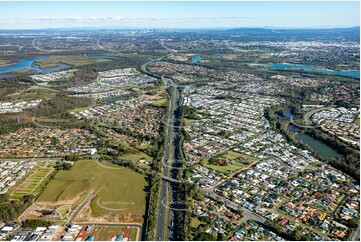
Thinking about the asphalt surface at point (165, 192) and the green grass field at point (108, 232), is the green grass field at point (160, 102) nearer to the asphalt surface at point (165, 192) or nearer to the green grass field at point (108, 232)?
the asphalt surface at point (165, 192)

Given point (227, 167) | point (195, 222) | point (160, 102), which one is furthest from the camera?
point (160, 102)

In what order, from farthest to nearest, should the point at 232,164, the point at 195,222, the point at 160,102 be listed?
the point at 160,102 < the point at 232,164 < the point at 195,222

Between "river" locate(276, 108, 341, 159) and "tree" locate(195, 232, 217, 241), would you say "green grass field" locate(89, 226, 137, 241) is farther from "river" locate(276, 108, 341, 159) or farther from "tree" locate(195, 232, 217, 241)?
"river" locate(276, 108, 341, 159)

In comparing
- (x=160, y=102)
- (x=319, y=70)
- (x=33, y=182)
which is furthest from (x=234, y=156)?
(x=319, y=70)

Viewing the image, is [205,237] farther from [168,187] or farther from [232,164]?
[232,164]

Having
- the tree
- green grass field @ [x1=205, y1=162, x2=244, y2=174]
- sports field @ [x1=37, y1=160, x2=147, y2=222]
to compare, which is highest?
green grass field @ [x1=205, y1=162, x2=244, y2=174]

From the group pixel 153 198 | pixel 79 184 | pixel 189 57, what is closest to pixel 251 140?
pixel 153 198

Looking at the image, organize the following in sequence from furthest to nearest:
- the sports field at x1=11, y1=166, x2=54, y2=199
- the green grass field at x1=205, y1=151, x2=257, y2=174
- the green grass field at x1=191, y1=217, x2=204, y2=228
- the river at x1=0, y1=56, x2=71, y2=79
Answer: the river at x1=0, y1=56, x2=71, y2=79, the green grass field at x1=205, y1=151, x2=257, y2=174, the sports field at x1=11, y1=166, x2=54, y2=199, the green grass field at x1=191, y1=217, x2=204, y2=228

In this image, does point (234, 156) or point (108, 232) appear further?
point (234, 156)

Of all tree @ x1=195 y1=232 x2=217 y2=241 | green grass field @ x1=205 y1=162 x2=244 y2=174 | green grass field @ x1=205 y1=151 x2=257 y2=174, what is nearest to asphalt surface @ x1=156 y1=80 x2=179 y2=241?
tree @ x1=195 y1=232 x2=217 y2=241

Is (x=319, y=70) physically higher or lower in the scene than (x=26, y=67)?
higher

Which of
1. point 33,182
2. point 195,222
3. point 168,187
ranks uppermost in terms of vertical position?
point 168,187
